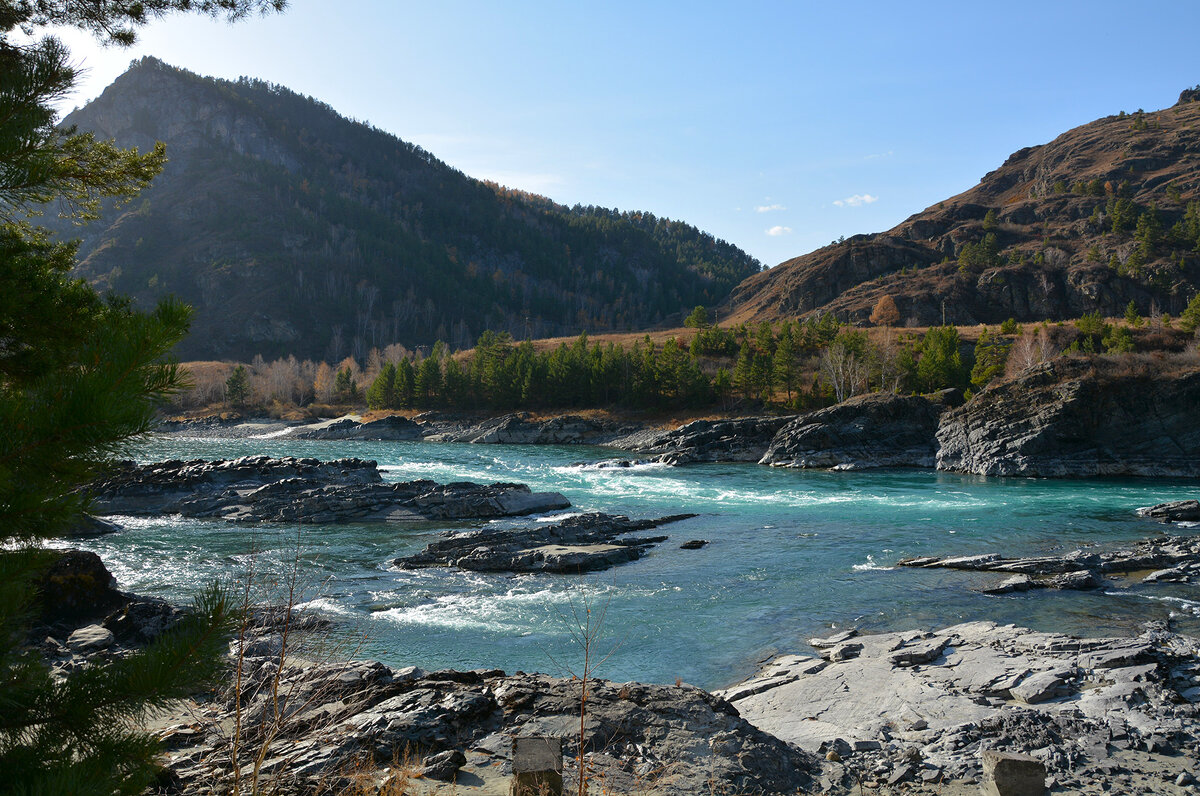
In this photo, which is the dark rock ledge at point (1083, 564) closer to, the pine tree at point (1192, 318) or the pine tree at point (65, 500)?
the pine tree at point (65, 500)

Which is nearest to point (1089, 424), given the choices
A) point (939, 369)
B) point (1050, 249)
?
point (939, 369)

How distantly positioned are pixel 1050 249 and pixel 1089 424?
371 ft

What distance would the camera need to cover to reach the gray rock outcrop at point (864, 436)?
5441 cm

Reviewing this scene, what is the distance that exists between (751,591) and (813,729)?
936 cm

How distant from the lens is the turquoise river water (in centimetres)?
1482

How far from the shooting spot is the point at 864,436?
A: 185 feet

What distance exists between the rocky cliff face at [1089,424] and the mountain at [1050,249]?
85.6 meters

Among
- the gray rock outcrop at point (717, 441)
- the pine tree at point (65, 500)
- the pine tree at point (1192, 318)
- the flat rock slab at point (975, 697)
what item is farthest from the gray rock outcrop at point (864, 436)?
the pine tree at point (65, 500)

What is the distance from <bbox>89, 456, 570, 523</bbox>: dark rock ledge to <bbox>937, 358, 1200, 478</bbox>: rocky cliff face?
34.3m

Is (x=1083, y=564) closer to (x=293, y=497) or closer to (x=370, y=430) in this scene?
(x=293, y=497)

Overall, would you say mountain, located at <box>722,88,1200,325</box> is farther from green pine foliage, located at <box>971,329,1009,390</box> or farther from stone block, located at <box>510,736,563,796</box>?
stone block, located at <box>510,736,563,796</box>

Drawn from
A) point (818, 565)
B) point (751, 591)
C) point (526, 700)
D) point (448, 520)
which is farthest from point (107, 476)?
point (448, 520)

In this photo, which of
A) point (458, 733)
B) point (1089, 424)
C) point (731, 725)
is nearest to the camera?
point (458, 733)

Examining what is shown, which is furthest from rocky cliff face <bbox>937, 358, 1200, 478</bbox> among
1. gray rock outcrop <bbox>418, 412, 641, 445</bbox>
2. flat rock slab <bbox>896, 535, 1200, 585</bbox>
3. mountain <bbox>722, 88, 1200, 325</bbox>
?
mountain <bbox>722, 88, 1200, 325</bbox>
